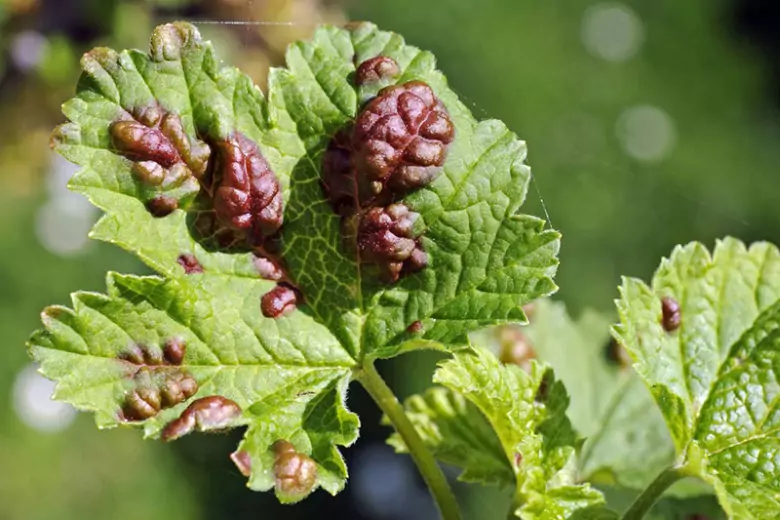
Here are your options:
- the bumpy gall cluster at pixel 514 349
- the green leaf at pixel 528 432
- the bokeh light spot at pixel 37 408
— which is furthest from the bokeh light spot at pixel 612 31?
the green leaf at pixel 528 432

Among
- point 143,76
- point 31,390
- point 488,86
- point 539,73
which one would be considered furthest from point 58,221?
point 143,76

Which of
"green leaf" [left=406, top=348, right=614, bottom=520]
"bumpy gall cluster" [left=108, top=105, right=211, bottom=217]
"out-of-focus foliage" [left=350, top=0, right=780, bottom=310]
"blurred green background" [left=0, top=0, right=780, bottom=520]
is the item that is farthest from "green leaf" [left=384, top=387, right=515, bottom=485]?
"out-of-focus foliage" [left=350, top=0, right=780, bottom=310]

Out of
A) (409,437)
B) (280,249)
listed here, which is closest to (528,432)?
(409,437)

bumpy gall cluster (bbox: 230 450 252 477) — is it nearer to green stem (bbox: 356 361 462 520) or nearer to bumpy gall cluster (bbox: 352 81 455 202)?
green stem (bbox: 356 361 462 520)

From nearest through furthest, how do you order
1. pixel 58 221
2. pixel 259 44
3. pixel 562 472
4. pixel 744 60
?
1. pixel 562 472
2. pixel 259 44
3. pixel 58 221
4. pixel 744 60

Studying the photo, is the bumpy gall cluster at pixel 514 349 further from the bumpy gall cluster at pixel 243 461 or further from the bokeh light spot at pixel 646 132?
the bokeh light spot at pixel 646 132

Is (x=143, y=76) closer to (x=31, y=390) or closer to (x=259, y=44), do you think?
(x=259, y=44)
